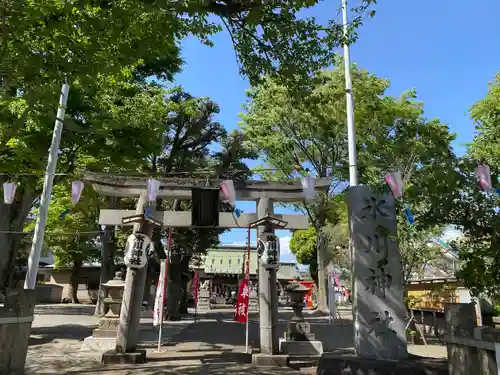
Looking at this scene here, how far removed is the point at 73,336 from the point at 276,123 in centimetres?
1345

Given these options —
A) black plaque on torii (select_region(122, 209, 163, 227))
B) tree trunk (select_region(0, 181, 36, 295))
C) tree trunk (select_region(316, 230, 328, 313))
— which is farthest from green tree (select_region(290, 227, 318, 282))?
→ black plaque on torii (select_region(122, 209, 163, 227))

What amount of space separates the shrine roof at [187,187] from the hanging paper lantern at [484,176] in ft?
17.9

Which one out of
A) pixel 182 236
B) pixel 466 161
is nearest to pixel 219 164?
pixel 182 236

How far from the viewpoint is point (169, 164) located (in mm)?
19391

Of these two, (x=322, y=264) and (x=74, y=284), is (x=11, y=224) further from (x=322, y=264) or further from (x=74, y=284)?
(x=74, y=284)

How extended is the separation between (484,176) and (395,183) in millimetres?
2346

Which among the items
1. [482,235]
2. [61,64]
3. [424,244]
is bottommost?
[482,235]

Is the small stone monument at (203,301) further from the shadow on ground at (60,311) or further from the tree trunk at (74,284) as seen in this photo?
the tree trunk at (74,284)

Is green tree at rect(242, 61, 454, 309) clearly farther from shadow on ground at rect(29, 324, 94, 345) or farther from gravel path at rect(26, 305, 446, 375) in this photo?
shadow on ground at rect(29, 324, 94, 345)

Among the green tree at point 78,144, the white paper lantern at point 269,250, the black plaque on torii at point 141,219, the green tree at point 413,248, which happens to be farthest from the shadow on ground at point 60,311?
the green tree at point 413,248

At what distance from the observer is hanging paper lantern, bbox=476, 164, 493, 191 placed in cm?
509

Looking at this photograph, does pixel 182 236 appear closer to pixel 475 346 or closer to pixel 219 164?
pixel 219 164

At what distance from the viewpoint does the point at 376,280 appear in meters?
7.25

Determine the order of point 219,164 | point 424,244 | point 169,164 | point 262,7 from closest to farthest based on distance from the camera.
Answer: point 262,7
point 424,244
point 169,164
point 219,164
